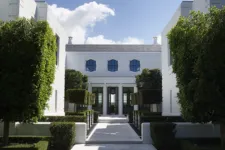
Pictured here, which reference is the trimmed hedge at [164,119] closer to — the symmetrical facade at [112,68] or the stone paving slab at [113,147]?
the stone paving slab at [113,147]

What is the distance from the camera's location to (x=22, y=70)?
9.13 meters

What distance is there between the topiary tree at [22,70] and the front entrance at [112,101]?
1150 inches

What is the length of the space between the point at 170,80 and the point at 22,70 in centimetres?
1229

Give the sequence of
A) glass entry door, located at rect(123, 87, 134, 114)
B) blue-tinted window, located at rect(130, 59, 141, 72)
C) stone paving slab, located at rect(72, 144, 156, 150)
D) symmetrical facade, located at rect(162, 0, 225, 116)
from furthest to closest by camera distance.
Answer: blue-tinted window, located at rect(130, 59, 141, 72) < glass entry door, located at rect(123, 87, 134, 114) < symmetrical facade, located at rect(162, 0, 225, 116) < stone paving slab, located at rect(72, 144, 156, 150)

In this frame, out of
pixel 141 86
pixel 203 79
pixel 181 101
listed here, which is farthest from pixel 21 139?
pixel 141 86

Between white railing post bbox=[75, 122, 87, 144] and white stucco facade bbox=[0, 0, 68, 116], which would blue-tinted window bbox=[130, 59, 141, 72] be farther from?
white railing post bbox=[75, 122, 87, 144]

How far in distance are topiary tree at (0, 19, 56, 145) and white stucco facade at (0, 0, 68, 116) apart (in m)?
1.62

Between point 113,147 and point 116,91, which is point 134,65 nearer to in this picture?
point 116,91

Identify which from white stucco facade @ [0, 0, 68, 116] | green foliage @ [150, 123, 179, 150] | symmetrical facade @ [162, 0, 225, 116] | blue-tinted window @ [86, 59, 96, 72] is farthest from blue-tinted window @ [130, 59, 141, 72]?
green foliage @ [150, 123, 179, 150]

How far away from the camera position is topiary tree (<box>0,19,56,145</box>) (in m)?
9.01

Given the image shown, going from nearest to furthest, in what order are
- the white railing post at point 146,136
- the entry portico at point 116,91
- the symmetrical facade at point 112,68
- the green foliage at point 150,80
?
1. the white railing post at point 146,136
2. the green foliage at point 150,80
3. the entry portico at point 116,91
4. the symmetrical facade at point 112,68

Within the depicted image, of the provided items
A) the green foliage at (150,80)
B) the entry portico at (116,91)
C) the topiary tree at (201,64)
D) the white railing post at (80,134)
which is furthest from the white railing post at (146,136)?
the entry portico at (116,91)

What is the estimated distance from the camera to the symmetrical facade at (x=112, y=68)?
38.0m

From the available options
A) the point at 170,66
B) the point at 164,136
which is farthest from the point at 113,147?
the point at 170,66
